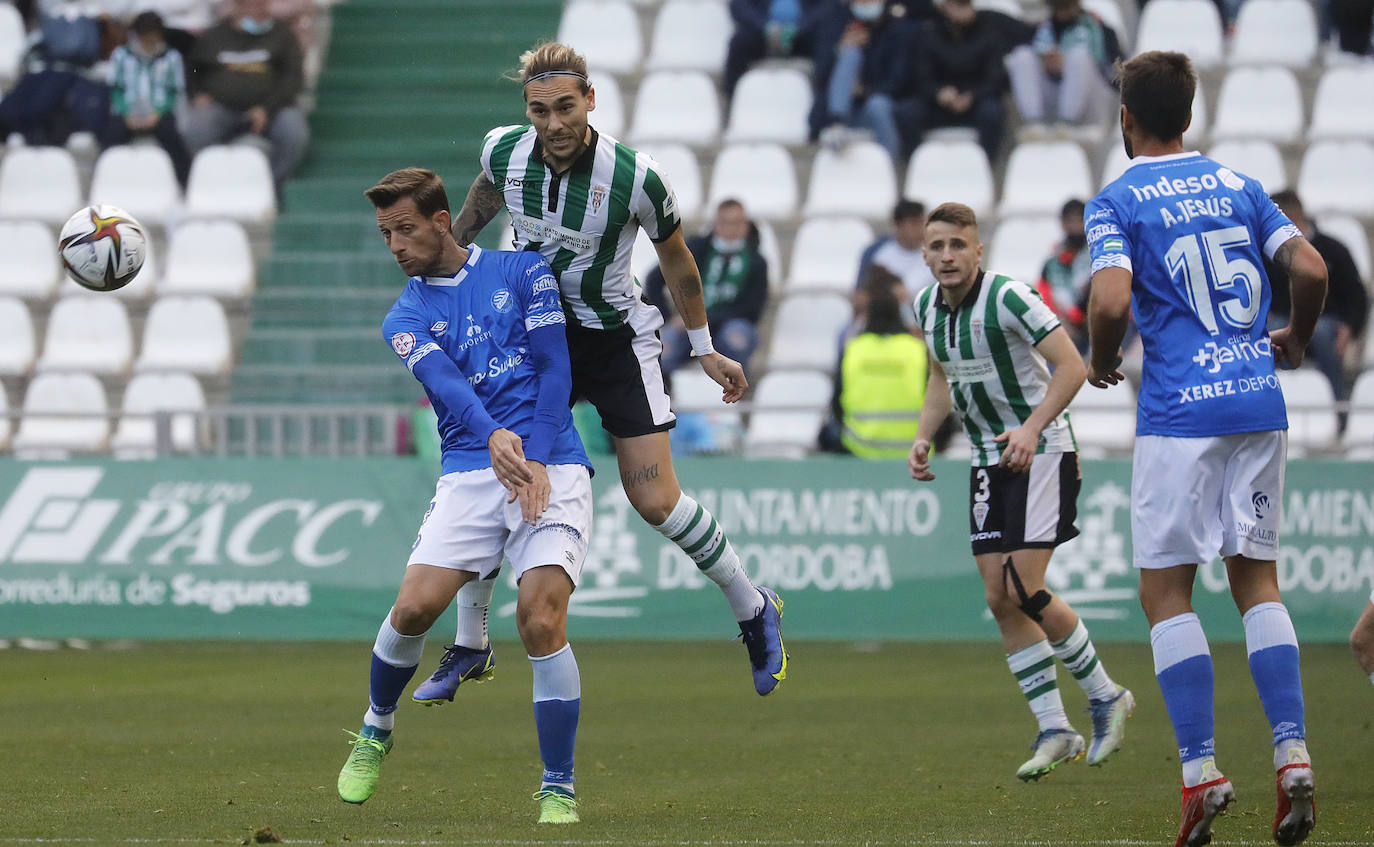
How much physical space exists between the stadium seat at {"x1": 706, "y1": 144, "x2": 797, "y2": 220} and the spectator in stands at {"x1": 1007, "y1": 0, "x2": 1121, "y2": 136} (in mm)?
2140

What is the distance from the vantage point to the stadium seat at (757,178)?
17.0 meters

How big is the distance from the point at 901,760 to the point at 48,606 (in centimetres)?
734

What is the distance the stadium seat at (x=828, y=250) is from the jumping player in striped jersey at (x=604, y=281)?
898 cm

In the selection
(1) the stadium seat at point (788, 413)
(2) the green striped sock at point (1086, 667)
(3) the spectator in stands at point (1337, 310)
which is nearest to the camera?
(2) the green striped sock at point (1086, 667)

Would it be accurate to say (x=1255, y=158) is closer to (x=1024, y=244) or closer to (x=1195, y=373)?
(x=1024, y=244)

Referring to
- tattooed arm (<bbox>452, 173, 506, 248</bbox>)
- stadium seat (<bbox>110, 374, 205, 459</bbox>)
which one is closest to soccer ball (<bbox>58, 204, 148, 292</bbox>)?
tattooed arm (<bbox>452, 173, 506, 248</bbox>)

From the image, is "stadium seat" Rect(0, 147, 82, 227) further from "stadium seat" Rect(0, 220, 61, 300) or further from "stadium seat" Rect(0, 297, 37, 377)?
"stadium seat" Rect(0, 297, 37, 377)

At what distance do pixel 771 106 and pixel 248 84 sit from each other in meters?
4.94

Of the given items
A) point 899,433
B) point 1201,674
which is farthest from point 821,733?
point 899,433

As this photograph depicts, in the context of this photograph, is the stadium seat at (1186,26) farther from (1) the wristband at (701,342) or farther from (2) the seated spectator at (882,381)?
(1) the wristband at (701,342)

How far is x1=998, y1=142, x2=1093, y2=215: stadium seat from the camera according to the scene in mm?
16438

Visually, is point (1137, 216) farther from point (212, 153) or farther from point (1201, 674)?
point (212, 153)

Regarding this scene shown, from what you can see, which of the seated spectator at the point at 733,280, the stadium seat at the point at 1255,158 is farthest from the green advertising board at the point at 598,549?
the stadium seat at the point at 1255,158

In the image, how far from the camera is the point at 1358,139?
16.2 metres
